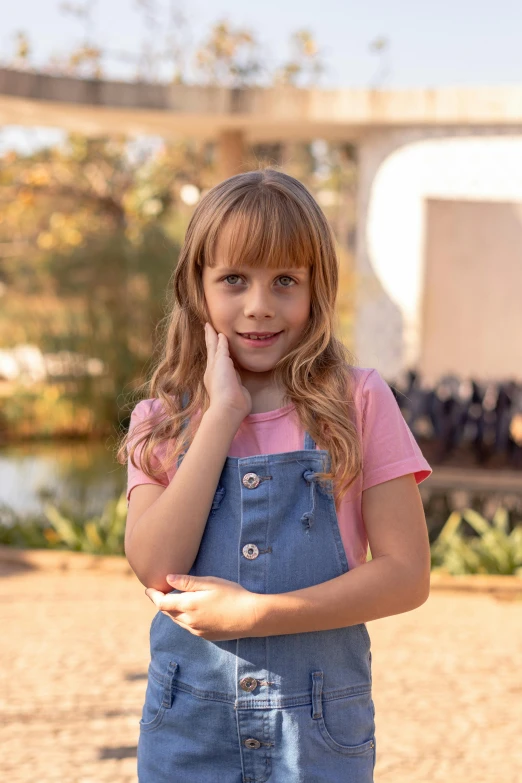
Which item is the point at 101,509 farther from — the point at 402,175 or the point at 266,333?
the point at 266,333

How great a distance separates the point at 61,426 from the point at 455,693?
772 centimetres

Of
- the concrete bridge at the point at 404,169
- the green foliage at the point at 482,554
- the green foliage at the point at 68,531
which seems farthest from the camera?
the concrete bridge at the point at 404,169

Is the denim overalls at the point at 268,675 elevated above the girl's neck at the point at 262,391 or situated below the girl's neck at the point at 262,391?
below

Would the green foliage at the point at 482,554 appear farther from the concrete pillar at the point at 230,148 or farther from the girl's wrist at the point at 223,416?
the concrete pillar at the point at 230,148

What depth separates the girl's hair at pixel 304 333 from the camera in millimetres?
1412

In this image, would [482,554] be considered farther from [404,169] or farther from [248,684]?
[404,169]

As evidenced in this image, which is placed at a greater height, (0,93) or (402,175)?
(0,93)

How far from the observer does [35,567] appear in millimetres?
5570

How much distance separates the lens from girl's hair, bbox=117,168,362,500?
1412 millimetres

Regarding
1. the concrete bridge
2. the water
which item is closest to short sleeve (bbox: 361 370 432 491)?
the water

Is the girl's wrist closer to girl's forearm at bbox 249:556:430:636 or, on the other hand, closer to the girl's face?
the girl's face

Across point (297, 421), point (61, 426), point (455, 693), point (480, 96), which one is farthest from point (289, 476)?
point (61, 426)

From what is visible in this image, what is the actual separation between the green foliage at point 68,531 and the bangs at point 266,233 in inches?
169

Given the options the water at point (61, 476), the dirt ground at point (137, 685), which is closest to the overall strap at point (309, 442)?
the dirt ground at point (137, 685)
